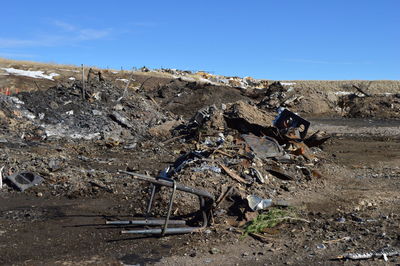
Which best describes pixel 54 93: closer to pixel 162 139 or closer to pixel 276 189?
pixel 162 139

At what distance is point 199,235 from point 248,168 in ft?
9.09

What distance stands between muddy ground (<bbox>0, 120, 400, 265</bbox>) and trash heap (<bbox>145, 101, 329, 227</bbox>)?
49 cm

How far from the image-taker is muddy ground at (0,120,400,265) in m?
5.60

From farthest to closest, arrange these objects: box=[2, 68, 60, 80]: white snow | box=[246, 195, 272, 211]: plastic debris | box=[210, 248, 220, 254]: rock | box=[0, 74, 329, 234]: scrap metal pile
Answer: box=[2, 68, 60, 80]: white snow < box=[0, 74, 329, 234]: scrap metal pile < box=[246, 195, 272, 211]: plastic debris < box=[210, 248, 220, 254]: rock

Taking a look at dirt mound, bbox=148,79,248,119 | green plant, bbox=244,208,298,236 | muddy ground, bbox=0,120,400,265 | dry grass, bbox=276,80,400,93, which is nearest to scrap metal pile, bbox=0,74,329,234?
green plant, bbox=244,208,298,236

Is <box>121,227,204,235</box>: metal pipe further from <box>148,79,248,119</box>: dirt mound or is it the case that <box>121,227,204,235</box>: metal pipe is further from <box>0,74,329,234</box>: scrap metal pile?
<box>148,79,248,119</box>: dirt mound

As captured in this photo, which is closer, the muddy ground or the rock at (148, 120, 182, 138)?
the muddy ground

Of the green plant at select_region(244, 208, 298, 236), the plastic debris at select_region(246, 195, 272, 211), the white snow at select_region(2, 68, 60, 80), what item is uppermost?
the white snow at select_region(2, 68, 60, 80)

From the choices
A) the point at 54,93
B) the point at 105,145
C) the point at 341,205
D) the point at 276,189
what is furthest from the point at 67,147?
the point at 341,205

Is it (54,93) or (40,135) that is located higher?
(54,93)

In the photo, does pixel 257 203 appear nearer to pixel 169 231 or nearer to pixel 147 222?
pixel 169 231

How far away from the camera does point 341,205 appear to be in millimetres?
7938

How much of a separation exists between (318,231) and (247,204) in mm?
1156

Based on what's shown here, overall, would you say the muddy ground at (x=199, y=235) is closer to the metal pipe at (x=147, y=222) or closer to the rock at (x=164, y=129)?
the metal pipe at (x=147, y=222)
